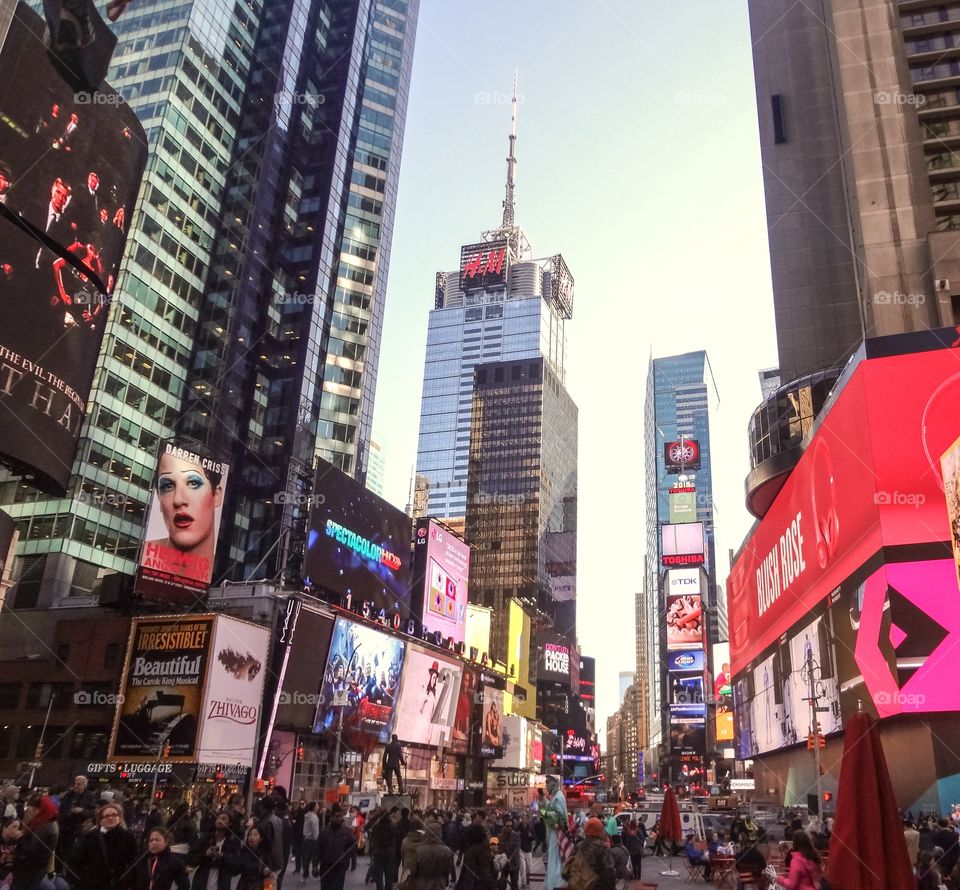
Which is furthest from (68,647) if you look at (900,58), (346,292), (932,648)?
(900,58)

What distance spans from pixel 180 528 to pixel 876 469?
3179cm

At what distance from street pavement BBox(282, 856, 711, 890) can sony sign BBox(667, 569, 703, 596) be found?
110309 mm

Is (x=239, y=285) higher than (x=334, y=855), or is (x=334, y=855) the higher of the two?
(x=239, y=285)

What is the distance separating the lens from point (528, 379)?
177500mm

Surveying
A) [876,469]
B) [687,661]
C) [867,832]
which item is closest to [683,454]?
[687,661]

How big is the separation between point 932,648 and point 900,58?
146 ft

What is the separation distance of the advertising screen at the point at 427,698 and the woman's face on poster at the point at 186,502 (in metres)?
17.2

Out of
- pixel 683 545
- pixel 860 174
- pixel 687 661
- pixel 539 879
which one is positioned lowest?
pixel 539 879

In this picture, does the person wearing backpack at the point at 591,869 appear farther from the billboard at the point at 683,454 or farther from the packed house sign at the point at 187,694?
the billboard at the point at 683,454

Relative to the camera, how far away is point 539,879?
22.0 m

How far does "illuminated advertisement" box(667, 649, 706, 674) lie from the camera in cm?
13550

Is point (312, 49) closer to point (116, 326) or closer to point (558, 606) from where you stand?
point (116, 326)

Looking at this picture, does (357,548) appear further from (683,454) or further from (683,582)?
(683,454)

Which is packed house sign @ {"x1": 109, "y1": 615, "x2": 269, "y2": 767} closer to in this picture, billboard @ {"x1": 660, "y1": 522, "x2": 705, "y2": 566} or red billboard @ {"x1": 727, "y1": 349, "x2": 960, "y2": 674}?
red billboard @ {"x1": 727, "y1": 349, "x2": 960, "y2": 674}
